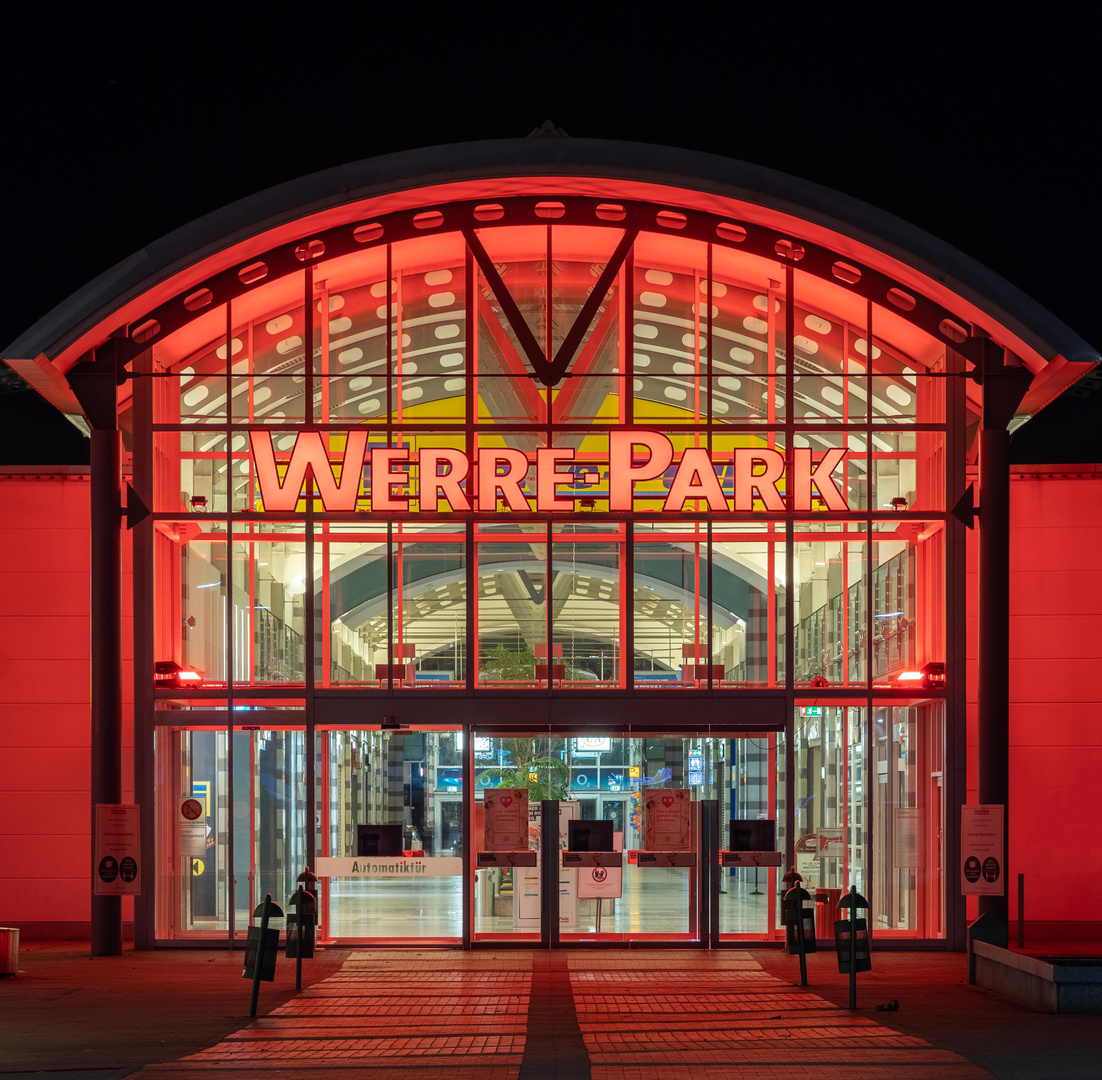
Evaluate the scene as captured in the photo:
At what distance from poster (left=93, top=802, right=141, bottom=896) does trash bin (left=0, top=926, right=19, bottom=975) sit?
198 cm

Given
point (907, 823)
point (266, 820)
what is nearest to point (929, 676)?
point (907, 823)

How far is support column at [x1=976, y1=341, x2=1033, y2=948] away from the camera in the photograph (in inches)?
676

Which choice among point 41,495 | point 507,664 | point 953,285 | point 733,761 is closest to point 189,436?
point 41,495

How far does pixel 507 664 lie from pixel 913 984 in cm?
618

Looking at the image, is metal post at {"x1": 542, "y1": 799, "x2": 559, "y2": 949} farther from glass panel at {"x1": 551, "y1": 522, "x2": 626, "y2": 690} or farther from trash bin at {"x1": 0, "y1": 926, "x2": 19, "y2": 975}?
trash bin at {"x1": 0, "y1": 926, "x2": 19, "y2": 975}

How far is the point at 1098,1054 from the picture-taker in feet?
33.5

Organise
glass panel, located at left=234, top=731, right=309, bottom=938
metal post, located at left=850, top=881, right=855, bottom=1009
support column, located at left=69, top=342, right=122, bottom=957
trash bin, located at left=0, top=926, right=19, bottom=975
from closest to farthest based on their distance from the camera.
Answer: metal post, located at left=850, top=881, right=855, bottom=1009
trash bin, located at left=0, top=926, right=19, bottom=975
support column, located at left=69, top=342, right=122, bottom=957
glass panel, located at left=234, top=731, right=309, bottom=938

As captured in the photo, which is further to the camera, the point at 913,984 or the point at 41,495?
the point at 41,495

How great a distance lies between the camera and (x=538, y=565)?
18.2m

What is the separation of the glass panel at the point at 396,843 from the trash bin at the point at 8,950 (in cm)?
382

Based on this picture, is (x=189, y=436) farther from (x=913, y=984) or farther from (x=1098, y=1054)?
(x=1098, y=1054)

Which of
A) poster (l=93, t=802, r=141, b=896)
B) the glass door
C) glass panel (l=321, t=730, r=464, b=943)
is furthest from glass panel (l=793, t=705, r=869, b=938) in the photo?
poster (l=93, t=802, r=141, b=896)

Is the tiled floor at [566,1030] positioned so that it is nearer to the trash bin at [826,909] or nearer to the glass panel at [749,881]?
the glass panel at [749,881]

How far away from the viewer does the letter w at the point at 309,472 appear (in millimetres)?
17875
